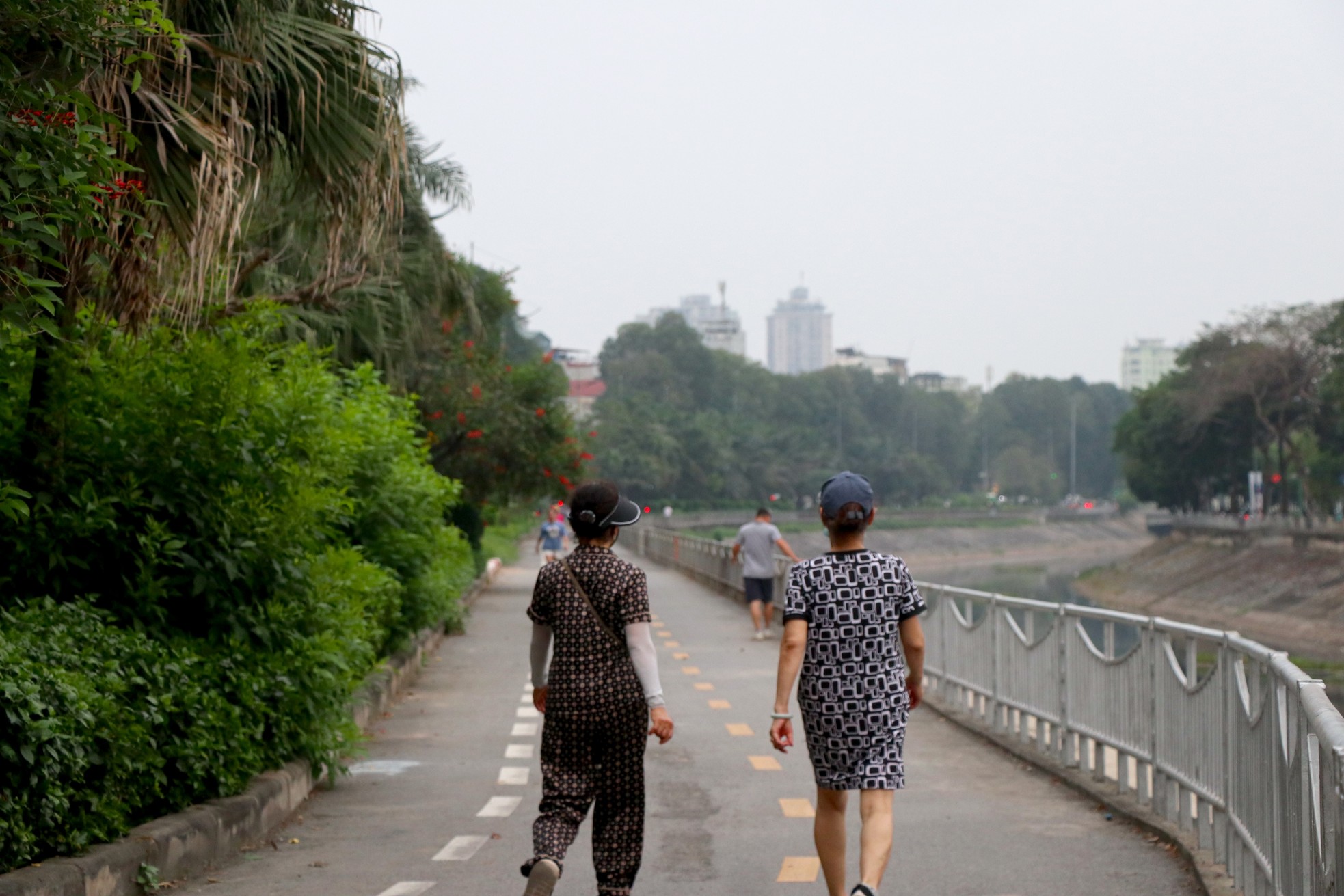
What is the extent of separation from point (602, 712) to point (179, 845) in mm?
2205

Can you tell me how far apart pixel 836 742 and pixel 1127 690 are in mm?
3916

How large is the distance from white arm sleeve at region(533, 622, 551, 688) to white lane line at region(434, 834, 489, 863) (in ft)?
6.49

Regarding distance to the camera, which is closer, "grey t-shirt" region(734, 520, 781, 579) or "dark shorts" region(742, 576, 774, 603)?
"grey t-shirt" region(734, 520, 781, 579)

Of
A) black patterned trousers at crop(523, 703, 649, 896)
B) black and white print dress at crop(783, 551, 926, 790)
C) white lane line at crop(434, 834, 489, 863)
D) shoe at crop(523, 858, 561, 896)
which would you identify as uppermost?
black and white print dress at crop(783, 551, 926, 790)

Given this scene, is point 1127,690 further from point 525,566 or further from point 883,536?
point 883,536

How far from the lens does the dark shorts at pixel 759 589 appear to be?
2288cm

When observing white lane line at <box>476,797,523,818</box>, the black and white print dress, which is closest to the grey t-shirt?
white lane line at <box>476,797,523,818</box>

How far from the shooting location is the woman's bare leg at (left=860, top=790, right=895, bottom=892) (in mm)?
5938

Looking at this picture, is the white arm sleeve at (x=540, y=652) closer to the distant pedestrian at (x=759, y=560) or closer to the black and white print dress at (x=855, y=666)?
the black and white print dress at (x=855, y=666)

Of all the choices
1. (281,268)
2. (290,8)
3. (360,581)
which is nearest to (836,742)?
(290,8)

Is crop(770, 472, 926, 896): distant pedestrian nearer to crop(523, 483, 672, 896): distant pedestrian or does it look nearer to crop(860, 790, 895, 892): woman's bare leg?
crop(860, 790, 895, 892): woman's bare leg

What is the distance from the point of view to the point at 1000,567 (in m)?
106

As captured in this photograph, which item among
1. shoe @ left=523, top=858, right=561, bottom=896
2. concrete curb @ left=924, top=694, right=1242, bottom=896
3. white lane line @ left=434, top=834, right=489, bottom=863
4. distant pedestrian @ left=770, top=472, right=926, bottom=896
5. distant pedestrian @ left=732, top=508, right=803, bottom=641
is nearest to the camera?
shoe @ left=523, top=858, right=561, bottom=896

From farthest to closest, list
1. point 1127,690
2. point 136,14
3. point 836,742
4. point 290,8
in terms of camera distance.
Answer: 1. point 1127,690
2. point 290,8
3. point 136,14
4. point 836,742
